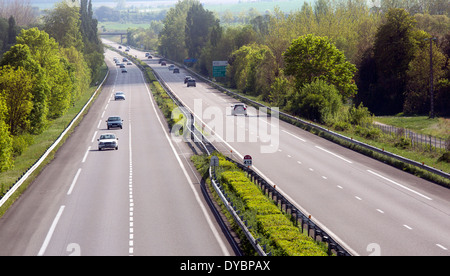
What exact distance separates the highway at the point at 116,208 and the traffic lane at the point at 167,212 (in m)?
0.04

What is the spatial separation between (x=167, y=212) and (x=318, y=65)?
5177 centimetres

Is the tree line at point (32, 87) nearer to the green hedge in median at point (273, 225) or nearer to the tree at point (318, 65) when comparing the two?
the green hedge in median at point (273, 225)

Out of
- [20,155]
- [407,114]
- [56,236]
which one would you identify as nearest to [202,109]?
[407,114]

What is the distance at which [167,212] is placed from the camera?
30.7 meters

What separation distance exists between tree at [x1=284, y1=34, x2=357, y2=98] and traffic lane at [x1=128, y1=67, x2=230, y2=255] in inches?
1257

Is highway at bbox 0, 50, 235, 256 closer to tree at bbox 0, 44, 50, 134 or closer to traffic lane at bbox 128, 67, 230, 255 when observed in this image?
traffic lane at bbox 128, 67, 230, 255

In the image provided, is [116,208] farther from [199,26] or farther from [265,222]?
[199,26]

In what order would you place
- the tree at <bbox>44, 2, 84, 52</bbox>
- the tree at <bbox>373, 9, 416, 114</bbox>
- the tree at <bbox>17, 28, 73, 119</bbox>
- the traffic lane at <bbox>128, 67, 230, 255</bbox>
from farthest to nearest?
1. the tree at <bbox>44, 2, 84, 52</bbox>
2. the tree at <bbox>373, 9, 416, 114</bbox>
3. the tree at <bbox>17, 28, 73, 119</bbox>
4. the traffic lane at <bbox>128, 67, 230, 255</bbox>

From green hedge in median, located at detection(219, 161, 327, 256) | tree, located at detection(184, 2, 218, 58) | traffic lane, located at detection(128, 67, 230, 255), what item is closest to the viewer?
green hedge in median, located at detection(219, 161, 327, 256)

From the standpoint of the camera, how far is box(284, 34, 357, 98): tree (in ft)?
258

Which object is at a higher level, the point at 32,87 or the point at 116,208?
the point at 32,87

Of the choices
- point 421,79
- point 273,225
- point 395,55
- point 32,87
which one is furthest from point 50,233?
point 395,55

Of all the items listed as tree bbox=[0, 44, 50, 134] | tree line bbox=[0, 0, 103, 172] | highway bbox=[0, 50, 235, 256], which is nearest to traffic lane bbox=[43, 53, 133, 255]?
highway bbox=[0, 50, 235, 256]

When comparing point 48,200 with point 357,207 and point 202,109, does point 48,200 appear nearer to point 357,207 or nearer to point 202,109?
point 357,207
